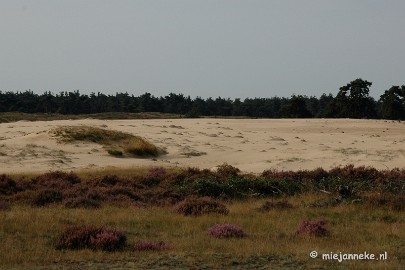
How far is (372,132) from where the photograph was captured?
42.7 metres

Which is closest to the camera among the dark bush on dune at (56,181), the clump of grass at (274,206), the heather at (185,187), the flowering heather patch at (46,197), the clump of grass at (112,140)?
the clump of grass at (274,206)

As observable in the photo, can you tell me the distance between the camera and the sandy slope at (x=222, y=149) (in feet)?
84.3

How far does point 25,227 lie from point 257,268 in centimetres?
580

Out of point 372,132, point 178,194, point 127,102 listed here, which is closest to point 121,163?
point 178,194

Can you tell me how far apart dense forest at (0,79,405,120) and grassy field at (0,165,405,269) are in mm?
46133

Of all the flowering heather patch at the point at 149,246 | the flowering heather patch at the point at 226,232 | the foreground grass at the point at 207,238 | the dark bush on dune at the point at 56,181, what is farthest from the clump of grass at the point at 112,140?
the flowering heather patch at the point at 149,246

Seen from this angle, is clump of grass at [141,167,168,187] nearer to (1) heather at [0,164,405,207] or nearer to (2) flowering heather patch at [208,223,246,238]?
(1) heather at [0,164,405,207]

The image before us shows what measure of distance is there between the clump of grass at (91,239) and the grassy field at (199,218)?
0.18 meters

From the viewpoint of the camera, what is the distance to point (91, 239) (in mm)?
9469

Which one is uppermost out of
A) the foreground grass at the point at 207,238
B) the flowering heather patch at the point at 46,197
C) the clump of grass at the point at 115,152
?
the foreground grass at the point at 207,238

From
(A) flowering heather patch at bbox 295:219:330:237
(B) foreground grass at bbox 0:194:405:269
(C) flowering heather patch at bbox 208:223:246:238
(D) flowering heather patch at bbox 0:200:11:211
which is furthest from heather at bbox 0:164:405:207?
(A) flowering heather patch at bbox 295:219:330:237

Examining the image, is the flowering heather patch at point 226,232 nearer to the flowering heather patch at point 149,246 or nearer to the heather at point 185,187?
the flowering heather patch at point 149,246

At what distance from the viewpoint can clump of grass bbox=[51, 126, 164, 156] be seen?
1149 inches

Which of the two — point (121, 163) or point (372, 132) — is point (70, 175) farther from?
point (372, 132)
